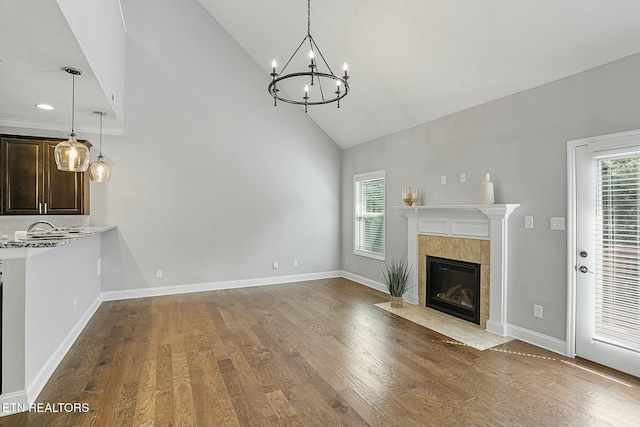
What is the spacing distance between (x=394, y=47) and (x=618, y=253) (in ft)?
10.8

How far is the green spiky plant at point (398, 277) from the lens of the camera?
497 cm

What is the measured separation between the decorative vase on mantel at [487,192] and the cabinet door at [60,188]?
5.39 m

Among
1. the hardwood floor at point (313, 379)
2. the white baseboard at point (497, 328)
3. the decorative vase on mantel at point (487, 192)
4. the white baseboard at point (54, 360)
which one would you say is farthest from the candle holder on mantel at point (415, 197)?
the white baseboard at point (54, 360)

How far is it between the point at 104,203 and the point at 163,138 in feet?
4.54

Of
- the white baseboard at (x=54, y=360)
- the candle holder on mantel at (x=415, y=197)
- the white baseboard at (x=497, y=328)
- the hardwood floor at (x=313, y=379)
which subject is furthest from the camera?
the candle holder on mantel at (x=415, y=197)

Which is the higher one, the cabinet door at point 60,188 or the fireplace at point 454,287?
the cabinet door at point 60,188

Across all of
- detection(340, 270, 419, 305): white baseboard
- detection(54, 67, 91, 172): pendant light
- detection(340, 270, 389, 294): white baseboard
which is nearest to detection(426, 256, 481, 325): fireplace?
detection(340, 270, 419, 305): white baseboard

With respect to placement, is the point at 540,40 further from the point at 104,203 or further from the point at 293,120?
the point at 104,203

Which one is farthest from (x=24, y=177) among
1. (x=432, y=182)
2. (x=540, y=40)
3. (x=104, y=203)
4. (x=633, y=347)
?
(x=633, y=347)

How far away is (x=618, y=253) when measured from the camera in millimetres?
2996

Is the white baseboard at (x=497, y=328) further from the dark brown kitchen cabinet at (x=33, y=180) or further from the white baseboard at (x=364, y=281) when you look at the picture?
the dark brown kitchen cabinet at (x=33, y=180)

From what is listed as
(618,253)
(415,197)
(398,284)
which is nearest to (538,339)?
(618,253)

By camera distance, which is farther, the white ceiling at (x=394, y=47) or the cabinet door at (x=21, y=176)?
the cabinet door at (x=21, y=176)

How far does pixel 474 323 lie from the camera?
4.19 meters
